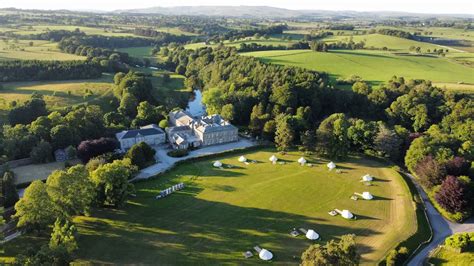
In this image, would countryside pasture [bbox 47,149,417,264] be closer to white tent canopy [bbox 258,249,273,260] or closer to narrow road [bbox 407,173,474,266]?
white tent canopy [bbox 258,249,273,260]

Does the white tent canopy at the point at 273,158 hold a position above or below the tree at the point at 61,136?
below

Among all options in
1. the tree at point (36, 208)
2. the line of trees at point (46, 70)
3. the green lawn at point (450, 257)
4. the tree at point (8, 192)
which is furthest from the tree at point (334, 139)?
the line of trees at point (46, 70)

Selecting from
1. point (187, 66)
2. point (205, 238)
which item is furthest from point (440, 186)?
point (187, 66)

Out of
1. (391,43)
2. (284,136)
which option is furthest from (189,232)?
(391,43)

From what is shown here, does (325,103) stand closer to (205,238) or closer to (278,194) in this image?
(278,194)

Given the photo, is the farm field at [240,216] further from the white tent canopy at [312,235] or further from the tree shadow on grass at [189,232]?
the white tent canopy at [312,235]

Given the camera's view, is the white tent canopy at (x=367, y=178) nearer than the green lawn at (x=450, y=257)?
No
